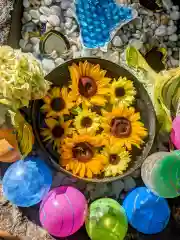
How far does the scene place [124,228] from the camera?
4.95 feet

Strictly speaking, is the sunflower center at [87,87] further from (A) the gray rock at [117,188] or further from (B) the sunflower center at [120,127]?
(A) the gray rock at [117,188]

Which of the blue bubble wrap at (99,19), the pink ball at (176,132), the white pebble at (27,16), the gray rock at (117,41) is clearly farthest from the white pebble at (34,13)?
the pink ball at (176,132)

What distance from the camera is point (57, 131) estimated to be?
5.21 feet

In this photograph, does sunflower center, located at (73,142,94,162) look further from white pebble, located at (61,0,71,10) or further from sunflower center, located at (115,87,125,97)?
white pebble, located at (61,0,71,10)

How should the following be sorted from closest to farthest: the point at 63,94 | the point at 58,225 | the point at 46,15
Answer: the point at 58,225, the point at 63,94, the point at 46,15

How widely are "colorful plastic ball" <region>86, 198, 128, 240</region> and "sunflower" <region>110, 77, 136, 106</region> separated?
28cm

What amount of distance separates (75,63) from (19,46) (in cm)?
19

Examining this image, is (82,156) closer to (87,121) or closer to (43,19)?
(87,121)

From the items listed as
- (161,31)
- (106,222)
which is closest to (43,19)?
(161,31)

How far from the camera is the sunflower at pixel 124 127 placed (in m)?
1.59

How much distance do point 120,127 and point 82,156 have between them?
0.42ft

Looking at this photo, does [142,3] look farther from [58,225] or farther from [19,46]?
[58,225]

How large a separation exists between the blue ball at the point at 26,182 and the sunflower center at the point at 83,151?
95 millimetres

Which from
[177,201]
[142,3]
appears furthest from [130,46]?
[177,201]
